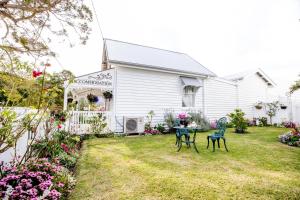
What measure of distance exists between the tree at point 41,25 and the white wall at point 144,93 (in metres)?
3.08

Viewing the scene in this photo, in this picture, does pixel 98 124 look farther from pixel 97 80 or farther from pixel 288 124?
pixel 288 124

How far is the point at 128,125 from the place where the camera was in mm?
8406

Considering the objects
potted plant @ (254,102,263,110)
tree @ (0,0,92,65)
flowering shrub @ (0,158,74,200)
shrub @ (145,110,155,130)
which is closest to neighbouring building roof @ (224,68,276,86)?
potted plant @ (254,102,263,110)

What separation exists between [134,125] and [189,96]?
461cm

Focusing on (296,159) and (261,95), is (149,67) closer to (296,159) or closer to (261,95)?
(296,159)

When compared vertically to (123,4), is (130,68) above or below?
below

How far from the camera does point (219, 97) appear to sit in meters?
12.3

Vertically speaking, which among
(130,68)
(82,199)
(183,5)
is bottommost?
(82,199)

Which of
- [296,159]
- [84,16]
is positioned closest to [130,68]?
[84,16]

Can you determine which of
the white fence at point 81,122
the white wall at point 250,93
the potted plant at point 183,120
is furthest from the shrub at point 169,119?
the white wall at point 250,93

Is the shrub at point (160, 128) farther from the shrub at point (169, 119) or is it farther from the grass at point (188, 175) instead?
the grass at point (188, 175)

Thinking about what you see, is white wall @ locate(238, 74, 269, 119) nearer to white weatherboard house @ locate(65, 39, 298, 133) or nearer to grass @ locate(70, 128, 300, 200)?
white weatherboard house @ locate(65, 39, 298, 133)

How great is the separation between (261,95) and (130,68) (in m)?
12.5

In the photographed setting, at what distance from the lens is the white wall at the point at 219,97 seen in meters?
11.8
